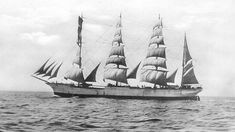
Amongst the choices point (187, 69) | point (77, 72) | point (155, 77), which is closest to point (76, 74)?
point (77, 72)

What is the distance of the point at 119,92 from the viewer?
239ft

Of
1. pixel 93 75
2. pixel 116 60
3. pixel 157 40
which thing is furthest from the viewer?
pixel 157 40

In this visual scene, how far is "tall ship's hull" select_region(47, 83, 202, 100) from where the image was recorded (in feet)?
239

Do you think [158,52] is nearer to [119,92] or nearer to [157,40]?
[157,40]

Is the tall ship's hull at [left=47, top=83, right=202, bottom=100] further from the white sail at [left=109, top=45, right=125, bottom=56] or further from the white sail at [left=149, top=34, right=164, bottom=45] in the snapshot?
the white sail at [left=149, top=34, right=164, bottom=45]

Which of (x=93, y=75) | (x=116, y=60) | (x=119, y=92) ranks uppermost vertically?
(x=116, y=60)

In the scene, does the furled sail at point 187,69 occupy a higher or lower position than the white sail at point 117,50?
lower

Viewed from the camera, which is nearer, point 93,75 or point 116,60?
point 93,75

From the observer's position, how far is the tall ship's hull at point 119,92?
72.8 meters

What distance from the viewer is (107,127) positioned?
21328mm

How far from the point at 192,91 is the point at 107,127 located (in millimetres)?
58888

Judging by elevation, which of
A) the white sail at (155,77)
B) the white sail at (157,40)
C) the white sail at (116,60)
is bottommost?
the white sail at (155,77)

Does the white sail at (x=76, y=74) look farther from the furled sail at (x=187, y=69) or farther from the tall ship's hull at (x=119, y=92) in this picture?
the furled sail at (x=187, y=69)

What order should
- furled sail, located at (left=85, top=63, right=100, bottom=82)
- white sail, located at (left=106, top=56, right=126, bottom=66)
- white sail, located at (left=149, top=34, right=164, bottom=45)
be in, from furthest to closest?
white sail, located at (left=149, top=34, right=164, bottom=45) → white sail, located at (left=106, top=56, right=126, bottom=66) → furled sail, located at (left=85, top=63, right=100, bottom=82)
